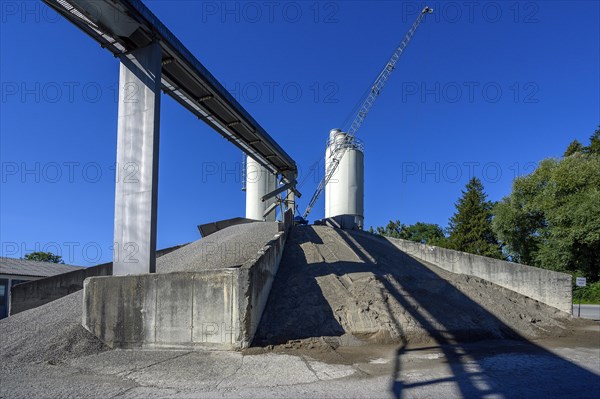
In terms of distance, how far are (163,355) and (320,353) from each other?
148 inches

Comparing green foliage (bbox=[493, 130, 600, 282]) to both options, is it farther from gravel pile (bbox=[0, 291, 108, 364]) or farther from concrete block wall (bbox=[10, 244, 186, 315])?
gravel pile (bbox=[0, 291, 108, 364])

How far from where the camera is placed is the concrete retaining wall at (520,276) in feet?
60.7

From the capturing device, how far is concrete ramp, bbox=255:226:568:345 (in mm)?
11867

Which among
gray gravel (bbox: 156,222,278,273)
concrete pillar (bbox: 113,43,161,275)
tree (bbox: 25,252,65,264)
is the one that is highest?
concrete pillar (bbox: 113,43,161,275)

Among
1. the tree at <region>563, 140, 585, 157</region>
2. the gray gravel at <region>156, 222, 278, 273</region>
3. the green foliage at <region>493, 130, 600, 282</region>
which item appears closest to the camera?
the gray gravel at <region>156, 222, 278, 273</region>

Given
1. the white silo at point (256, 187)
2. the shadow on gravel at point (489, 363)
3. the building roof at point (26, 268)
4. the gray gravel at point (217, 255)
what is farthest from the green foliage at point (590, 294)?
the building roof at point (26, 268)

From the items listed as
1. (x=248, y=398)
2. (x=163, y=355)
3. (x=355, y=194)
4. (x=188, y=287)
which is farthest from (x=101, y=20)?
(x=355, y=194)

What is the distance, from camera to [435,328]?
1259cm

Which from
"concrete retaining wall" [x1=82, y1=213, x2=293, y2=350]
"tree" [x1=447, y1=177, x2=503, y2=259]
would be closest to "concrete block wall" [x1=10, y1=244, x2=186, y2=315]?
"concrete retaining wall" [x1=82, y1=213, x2=293, y2=350]

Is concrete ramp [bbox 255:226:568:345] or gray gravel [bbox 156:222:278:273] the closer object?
concrete ramp [bbox 255:226:568:345]

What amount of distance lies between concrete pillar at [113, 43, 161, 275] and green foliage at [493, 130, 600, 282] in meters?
34.6

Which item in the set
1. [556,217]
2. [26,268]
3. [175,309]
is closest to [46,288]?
[175,309]

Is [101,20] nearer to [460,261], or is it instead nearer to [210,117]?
[210,117]

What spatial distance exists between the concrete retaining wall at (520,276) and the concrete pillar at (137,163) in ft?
51.0
